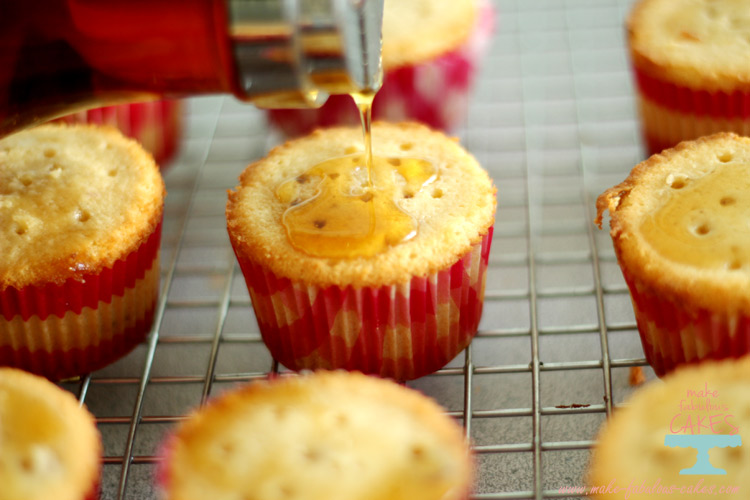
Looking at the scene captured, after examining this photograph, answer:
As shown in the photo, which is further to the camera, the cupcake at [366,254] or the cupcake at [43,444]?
the cupcake at [366,254]

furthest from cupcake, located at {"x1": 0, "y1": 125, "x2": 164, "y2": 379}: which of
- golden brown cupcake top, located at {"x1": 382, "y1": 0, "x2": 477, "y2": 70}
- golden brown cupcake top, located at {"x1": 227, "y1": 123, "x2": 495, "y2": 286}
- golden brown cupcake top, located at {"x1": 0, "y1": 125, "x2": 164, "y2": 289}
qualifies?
golden brown cupcake top, located at {"x1": 382, "y1": 0, "x2": 477, "y2": 70}

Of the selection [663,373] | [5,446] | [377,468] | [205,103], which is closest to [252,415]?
[377,468]

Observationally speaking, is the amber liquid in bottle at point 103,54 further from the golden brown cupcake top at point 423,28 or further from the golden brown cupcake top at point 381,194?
the golden brown cupcake top at point 423,28

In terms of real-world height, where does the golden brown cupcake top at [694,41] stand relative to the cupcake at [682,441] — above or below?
above

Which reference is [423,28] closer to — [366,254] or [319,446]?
[366,254]

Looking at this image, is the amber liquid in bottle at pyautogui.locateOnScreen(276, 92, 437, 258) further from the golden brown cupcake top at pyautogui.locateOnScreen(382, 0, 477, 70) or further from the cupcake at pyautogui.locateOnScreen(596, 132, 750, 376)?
the golden brown cupcake top at pyautogui.locateOnScreen(382, 0, 477, 70)

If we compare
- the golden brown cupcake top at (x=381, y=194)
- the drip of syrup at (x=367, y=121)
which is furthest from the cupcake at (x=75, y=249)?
the drip of syrup at (x=367, y=121)

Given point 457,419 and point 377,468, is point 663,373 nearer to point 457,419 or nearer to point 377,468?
point 457,419
